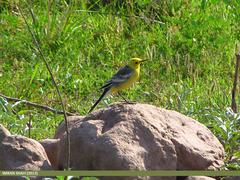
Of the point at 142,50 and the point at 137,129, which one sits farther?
the point at 142,50

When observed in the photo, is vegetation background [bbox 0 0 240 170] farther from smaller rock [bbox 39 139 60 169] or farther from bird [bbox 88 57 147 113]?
smaller rock [bbox 39 139 60 169]

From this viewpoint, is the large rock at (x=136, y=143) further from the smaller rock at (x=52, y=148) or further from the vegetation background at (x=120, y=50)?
the vegetation background at (x=120, y=50)

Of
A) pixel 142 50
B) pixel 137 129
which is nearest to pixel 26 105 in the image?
pixel 142 50

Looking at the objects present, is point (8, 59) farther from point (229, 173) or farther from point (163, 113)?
point (229, 173)

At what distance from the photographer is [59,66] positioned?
397 inches

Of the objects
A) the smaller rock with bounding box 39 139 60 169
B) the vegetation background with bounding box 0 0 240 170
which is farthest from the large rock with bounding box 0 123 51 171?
the vegetation background with bounding box 0 0 240 170

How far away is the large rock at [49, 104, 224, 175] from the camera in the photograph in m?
6.26

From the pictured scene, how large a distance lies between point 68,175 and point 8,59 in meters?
4.61

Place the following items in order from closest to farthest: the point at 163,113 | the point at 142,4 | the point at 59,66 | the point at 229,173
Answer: the point at 229,173 < the point at 163,113 < the point at 59,66 < the point at 142,4

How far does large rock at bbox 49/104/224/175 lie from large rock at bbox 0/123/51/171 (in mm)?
187

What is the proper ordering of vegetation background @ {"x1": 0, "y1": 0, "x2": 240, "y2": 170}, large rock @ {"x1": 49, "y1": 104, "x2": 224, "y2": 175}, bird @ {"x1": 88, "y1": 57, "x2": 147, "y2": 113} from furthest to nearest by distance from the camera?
1. vegetation background @ {"x1": 0, "y1": 0, "x2": 240, "y2": 170}
2. bird @ {"x1": 88, "y1": 57, "x2": 147, "y2": 113}
3. large rock @ {"x1": 49, "y1": 104, "x2": 224, "y2": 175}

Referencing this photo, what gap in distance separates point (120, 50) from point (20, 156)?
429 centimetres

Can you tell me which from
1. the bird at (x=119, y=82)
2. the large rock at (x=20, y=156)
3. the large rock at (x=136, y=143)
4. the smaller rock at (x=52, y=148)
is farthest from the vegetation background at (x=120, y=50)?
the large rock at (x=20, y=156)

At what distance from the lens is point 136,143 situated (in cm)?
638
